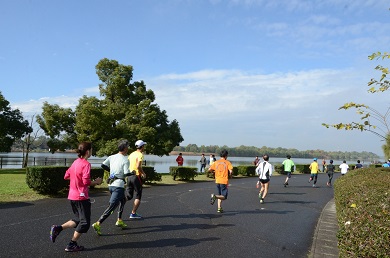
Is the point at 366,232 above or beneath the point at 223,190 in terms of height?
above

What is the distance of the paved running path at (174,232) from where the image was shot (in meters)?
5.44

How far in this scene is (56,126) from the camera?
27938 millimetres

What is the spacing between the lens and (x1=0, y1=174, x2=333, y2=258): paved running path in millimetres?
5441

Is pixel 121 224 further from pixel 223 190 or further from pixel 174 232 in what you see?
pixel 223 190

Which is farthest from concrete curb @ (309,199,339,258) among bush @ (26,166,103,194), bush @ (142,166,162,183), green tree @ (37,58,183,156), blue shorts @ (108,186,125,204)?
green tree @ (37,58,183,156)

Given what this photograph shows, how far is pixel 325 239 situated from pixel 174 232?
2912 mm

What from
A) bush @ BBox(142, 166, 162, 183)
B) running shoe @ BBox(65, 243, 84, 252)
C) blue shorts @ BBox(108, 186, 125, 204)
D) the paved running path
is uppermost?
blue shorts @ BBox(108, 186, 125, 204)

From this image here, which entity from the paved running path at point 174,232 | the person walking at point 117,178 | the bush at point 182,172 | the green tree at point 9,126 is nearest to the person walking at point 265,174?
the paved running path at point 174,232

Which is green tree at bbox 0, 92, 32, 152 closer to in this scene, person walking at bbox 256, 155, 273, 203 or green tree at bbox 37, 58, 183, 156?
green tree at bbox 37, 58, 183, 156

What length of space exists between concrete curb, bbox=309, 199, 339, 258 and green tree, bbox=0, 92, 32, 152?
90.2ft

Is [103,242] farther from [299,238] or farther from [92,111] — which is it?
[92,111]

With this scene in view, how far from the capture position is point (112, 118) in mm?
27141

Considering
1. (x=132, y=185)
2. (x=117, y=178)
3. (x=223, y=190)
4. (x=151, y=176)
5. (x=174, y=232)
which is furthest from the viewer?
(x=151, y=176)

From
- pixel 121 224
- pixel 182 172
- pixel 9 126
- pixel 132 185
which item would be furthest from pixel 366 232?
pixel 9 126
